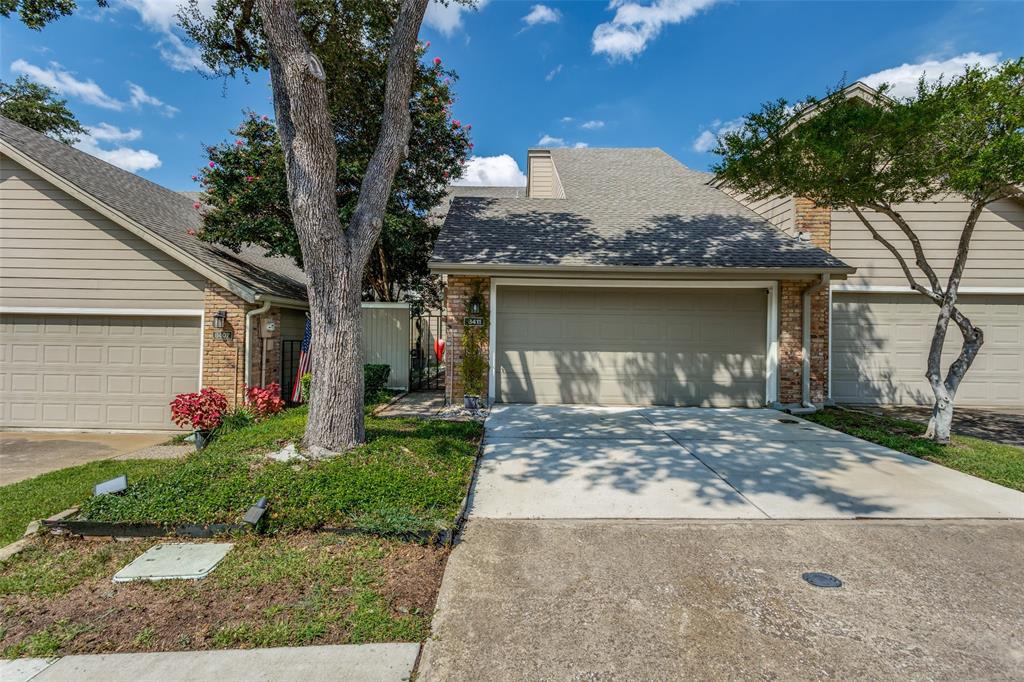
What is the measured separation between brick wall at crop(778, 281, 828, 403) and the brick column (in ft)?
30.8

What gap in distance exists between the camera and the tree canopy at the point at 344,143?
7.29 m

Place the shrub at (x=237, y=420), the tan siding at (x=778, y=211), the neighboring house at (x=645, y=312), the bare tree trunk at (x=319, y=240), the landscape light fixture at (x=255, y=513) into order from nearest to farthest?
the landscape light fixture at (x=255, y=513)
the bare tree trunk at (x=319, y=240)
the shrub at (x=237, y=420)
the neighboring house at (x=645, y=312)
the tan siding at (x=778, y=211)

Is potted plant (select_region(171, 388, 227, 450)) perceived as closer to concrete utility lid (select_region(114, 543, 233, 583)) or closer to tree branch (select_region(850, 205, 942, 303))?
concrete utility lid (select_region(114, 543, 233, 583))

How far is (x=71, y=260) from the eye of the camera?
25.8 ft

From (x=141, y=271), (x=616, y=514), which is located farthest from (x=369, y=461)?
(x=141, y=271)

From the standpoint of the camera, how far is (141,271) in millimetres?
7891

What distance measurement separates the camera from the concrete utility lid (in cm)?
289

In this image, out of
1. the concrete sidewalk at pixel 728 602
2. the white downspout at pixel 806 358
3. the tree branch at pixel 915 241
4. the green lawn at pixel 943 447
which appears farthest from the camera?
the white downspout at pixel 806 358

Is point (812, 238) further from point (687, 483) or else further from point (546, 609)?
point (546, 609)

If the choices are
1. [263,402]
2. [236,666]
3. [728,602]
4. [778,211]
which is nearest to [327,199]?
[236,666]

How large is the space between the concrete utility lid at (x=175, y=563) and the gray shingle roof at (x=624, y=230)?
18.5 feet

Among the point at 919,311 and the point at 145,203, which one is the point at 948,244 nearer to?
the point at 919,311

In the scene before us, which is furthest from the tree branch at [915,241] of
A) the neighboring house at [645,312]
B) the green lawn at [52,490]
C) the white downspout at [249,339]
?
the white downspout at [249,339]

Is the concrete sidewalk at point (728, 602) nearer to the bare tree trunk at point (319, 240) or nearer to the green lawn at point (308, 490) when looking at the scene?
the green lawn at point (308, 490)
